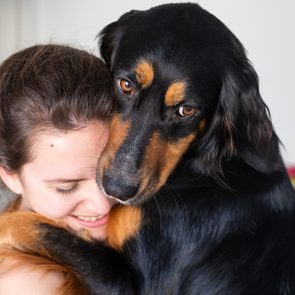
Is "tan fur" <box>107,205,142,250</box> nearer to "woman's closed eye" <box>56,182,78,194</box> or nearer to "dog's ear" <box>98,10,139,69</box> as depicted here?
"woman's closed eye" <box>56,182,78,194</box>

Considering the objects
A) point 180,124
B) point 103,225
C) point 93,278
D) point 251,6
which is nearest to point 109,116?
point 180,124

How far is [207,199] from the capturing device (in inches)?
53.8

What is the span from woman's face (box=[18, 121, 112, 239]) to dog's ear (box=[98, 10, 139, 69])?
0.78 feet

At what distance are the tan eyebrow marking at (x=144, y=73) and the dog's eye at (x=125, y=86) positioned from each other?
0.13 feet

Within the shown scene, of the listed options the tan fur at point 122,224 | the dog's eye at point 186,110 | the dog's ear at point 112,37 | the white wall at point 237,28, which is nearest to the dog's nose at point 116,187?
the tan fur at point 122,224

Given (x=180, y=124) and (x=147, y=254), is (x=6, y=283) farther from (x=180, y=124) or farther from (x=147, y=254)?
(x=180, y=124)

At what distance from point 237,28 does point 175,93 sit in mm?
1753

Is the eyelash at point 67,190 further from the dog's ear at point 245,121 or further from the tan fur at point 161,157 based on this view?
the dog's ear at point 245,121

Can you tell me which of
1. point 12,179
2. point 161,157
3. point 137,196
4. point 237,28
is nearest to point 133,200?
A: point 137,196

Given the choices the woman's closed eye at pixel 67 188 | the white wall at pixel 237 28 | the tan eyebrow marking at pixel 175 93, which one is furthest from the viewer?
the white wall at pixel 237 28

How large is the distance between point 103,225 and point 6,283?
0.98ft

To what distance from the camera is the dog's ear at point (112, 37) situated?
1.43 meters

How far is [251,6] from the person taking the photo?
285 cm

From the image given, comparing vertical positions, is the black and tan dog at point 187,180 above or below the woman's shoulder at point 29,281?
above
